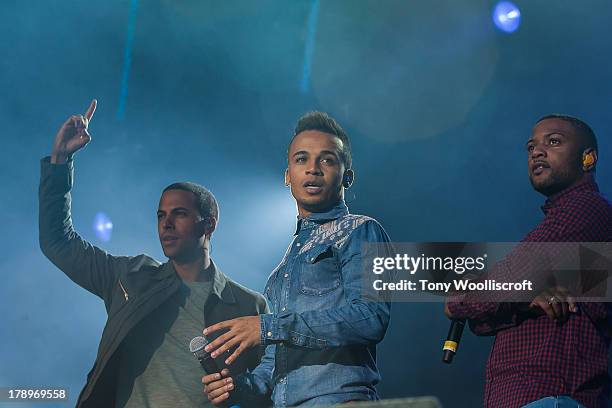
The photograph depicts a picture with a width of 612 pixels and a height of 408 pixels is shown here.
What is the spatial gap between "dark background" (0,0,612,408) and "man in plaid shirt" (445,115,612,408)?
3.94 feet

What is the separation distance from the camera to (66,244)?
11.3 ft

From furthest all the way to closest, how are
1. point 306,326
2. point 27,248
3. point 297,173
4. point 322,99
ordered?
point 322,99
point 27,248
point 297,173
point 306,326

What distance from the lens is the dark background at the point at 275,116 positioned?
11.5ft

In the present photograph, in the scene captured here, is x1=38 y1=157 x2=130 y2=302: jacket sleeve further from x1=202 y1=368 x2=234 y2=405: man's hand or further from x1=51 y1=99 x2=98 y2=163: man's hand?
x1=202 y1=368 x2=234 y2=405: man's hand

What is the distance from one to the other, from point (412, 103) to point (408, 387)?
4.82 ft

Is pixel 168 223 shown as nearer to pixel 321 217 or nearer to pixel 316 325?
pixel 321 217

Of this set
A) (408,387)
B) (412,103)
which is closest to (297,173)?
(412,103)

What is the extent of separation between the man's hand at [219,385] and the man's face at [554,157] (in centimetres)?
131

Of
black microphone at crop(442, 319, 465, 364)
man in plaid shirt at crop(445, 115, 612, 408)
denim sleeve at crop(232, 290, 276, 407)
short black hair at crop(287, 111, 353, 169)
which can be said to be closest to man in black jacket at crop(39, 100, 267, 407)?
denim sleeve at crop(232, 290, 276, 407)

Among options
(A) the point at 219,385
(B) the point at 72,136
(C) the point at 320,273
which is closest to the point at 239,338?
(A) the point at 219,385

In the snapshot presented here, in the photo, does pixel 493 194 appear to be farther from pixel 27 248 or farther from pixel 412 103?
pixel 27 248

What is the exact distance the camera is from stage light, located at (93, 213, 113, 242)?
11.4 feet

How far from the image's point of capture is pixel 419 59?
3.84m

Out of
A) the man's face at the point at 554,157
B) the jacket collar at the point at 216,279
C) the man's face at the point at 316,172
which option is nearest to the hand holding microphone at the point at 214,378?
the jacket collar at the point at 216,279
